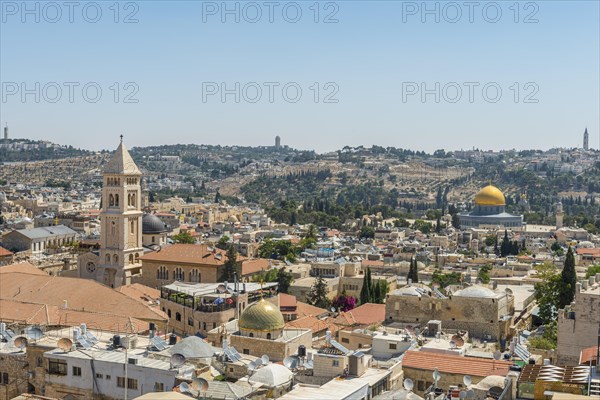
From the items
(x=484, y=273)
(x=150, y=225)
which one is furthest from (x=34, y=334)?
(x=484, y=273)

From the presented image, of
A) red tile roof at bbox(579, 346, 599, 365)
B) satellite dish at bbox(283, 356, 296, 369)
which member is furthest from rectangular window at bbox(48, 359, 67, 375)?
red tile roof at bbox(579, 346, 599, 365)

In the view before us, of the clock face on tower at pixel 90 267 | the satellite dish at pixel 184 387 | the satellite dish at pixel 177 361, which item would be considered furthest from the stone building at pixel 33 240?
the satellite dish at pixel 184 387

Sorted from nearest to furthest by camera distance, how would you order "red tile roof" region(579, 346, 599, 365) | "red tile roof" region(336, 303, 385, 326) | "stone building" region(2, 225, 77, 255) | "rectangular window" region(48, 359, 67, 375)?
"red tile roof" region(579, 346, 599, 365), "rectangular window" region(48, 359, 67, 375), "red tile roof" region(336, 303, 385, 326), "stone building" region(2, 225, 77, 255)

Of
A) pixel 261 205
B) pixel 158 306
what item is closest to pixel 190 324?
pixel 158 306

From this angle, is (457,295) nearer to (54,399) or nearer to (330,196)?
(54,399)

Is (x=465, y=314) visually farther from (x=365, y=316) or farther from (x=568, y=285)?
(x=568, y=285)

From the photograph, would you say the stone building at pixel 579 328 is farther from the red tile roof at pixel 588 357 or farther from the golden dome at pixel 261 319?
the golden dome at pixel 261 319

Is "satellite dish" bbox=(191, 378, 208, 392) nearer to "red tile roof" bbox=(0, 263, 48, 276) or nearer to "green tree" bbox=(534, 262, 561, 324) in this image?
"green tree" bbox=(534, 262, 561, 324)

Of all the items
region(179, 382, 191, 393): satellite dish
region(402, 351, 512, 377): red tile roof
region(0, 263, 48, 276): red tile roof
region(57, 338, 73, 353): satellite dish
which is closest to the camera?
region(179, 382, 191, 393): satellite dish
